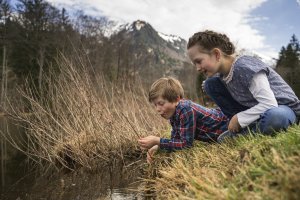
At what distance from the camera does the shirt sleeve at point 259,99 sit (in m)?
2.69

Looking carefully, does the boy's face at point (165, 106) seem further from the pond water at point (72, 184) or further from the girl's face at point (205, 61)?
the pond water at point (72, 184)

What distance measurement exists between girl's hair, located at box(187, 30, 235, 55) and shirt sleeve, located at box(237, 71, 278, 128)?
359mm

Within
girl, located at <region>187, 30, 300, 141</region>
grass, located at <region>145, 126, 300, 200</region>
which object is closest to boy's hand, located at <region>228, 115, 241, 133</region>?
girl, located at <region>187, 30, 300, 141</region>

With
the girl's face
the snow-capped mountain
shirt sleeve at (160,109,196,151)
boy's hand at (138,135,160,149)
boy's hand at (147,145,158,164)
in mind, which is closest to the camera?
the girl's face

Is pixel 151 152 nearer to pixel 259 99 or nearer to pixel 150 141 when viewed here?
pixel 150 141

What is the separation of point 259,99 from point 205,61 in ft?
1.72

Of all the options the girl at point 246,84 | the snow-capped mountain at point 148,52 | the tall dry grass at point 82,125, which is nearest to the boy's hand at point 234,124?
the girl at point 246,84

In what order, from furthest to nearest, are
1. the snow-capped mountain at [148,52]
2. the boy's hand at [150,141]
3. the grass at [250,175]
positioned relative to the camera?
the snow-capped mountain at [148,52], the boy's hand at [150,141], the grass at [250,175]

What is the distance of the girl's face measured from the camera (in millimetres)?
2885

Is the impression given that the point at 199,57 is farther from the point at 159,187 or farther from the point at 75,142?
the point at 75,142

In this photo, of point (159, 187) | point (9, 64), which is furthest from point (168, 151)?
point (9, 64)

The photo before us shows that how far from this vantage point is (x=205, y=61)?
2881 mm

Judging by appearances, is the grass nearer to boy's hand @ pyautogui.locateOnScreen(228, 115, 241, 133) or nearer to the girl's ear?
boy's hand @ pyautogui.locateOnScreen(228, 115, 241, 133)

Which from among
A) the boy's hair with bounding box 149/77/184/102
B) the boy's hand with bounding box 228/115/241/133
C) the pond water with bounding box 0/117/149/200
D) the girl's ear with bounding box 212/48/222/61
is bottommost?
the pond water with bounding box 0/117/149/200
